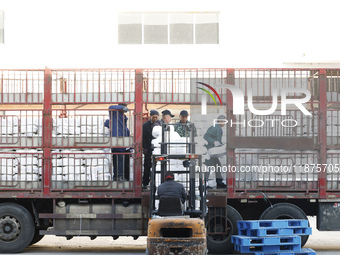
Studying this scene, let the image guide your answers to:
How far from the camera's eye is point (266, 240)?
14.9 m

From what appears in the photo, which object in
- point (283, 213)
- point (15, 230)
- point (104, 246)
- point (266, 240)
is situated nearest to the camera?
point (266, 240)

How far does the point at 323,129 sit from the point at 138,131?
416cm

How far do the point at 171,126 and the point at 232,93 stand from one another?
1.58 metres

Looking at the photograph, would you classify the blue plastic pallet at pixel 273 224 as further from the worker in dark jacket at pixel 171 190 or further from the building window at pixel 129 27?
the building window at pixel 129 27

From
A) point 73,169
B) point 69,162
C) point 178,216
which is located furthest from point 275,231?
point 69,162

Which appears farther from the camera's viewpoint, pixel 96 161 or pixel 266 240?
pixel 96 161

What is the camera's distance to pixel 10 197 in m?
15.8

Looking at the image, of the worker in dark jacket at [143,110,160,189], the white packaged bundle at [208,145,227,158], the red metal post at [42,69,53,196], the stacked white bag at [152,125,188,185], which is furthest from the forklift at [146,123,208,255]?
the red metal post at [42,69,53,196]

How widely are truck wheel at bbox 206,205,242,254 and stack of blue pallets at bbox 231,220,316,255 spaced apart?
0.26 m

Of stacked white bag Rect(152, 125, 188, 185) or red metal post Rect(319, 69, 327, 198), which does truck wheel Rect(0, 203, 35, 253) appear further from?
red metal post Rect(319, 69, 327, 198)

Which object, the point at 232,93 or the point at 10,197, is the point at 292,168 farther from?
the point at 10,197

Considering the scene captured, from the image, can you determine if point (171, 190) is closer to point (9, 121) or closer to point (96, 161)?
point (96, 161)

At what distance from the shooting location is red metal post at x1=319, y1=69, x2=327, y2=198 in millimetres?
15719

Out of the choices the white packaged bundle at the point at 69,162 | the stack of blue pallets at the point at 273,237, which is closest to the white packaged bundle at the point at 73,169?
the white packaged bundle at the point at 69,162
